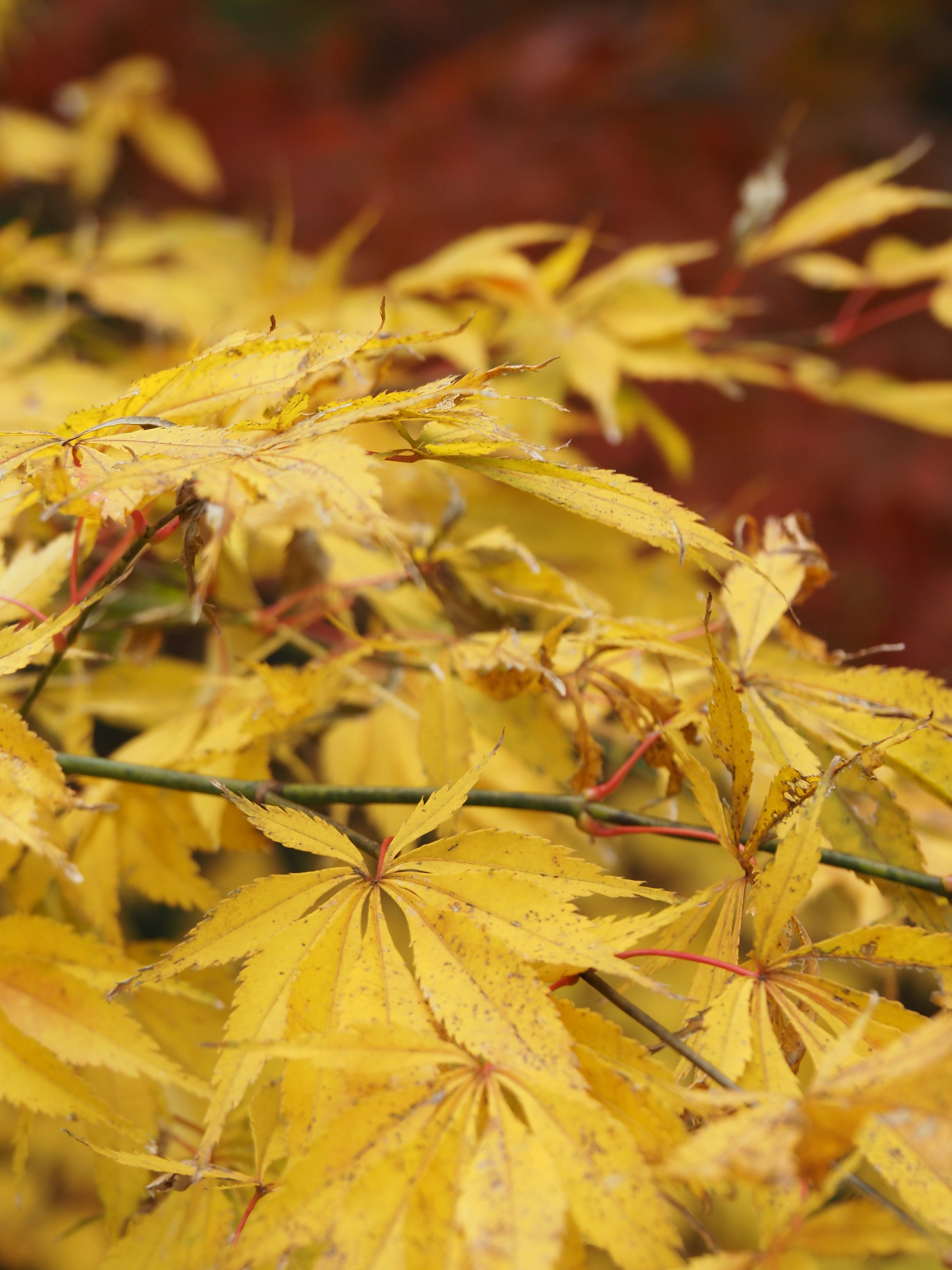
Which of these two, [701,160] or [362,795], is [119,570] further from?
[701,160]

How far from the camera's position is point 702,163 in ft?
5.03

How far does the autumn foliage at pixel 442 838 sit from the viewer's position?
0.91 ft

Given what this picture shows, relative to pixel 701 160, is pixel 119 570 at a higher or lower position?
lower

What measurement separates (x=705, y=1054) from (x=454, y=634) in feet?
1.01

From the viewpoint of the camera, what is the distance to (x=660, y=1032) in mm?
334

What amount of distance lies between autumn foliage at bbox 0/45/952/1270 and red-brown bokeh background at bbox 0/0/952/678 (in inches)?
23.7

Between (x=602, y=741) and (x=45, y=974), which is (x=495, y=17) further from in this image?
(x=45, y=974)

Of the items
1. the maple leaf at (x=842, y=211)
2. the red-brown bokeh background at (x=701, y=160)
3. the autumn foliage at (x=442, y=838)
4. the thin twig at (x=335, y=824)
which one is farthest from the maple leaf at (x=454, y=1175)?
the red-brown bokeh background at (x=701, y=160)

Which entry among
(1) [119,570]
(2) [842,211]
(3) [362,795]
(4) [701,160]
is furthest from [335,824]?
(4) [701,160]

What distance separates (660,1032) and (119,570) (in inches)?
11.5

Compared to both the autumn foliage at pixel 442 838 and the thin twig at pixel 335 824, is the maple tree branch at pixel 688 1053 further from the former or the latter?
the thin twig at pixel 335 824

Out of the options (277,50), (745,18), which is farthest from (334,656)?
(277,50)

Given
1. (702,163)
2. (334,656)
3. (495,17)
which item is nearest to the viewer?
(334,656)

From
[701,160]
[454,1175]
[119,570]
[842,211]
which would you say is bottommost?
[454,1175]
